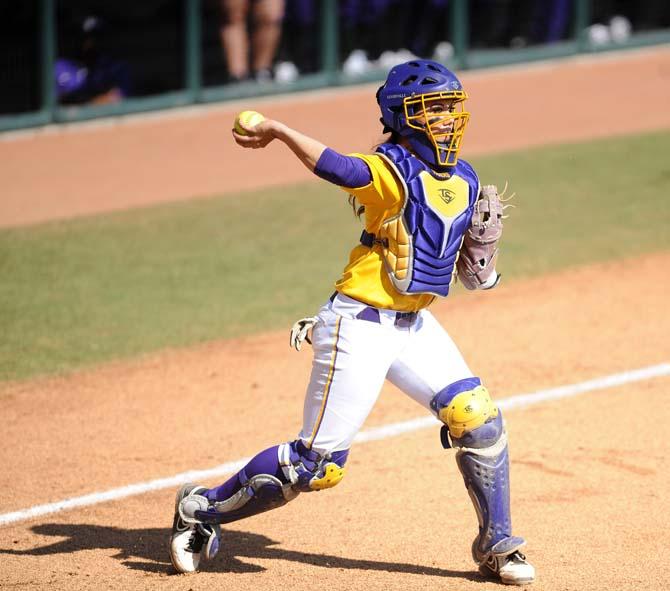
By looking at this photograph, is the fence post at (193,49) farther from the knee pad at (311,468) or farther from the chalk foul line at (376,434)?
the knee pad at (311,468)

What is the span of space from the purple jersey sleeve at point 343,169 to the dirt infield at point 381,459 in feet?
5.04

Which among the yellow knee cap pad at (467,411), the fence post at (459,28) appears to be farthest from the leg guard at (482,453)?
the fence post at (459,28)

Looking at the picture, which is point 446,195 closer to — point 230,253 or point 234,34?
point 230,253

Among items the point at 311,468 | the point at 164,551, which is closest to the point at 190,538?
the point at 164,551

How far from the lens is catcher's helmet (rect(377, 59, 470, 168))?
4.50m

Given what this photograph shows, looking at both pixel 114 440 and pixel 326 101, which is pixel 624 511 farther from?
pixel 326 101

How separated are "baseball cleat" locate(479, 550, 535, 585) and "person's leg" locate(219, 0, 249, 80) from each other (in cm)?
942

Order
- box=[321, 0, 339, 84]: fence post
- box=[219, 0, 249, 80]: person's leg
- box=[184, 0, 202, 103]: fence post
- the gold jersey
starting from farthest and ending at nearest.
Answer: box=[321, 0, 339, 84]: fence post
box=[219, 0, 249, 80]: person's leg
box=[184, 0, 202, 103]: fence post
the gold jersey

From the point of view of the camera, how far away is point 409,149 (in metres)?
4.61

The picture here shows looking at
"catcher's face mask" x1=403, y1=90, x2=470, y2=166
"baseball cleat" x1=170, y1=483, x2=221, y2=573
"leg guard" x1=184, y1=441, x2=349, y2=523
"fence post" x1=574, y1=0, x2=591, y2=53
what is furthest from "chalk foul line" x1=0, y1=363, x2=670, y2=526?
"fence post" x1=574, y1=0, x2=591, y2=53

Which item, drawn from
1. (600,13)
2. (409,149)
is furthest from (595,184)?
(409,149)

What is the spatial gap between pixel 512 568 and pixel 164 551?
4.69 ft

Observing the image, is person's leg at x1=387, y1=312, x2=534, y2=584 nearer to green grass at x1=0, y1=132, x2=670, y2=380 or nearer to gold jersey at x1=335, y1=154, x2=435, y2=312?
gold jersey at x1=335, y1=154, x2=435, y2=312

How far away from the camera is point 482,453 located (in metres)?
4.61
